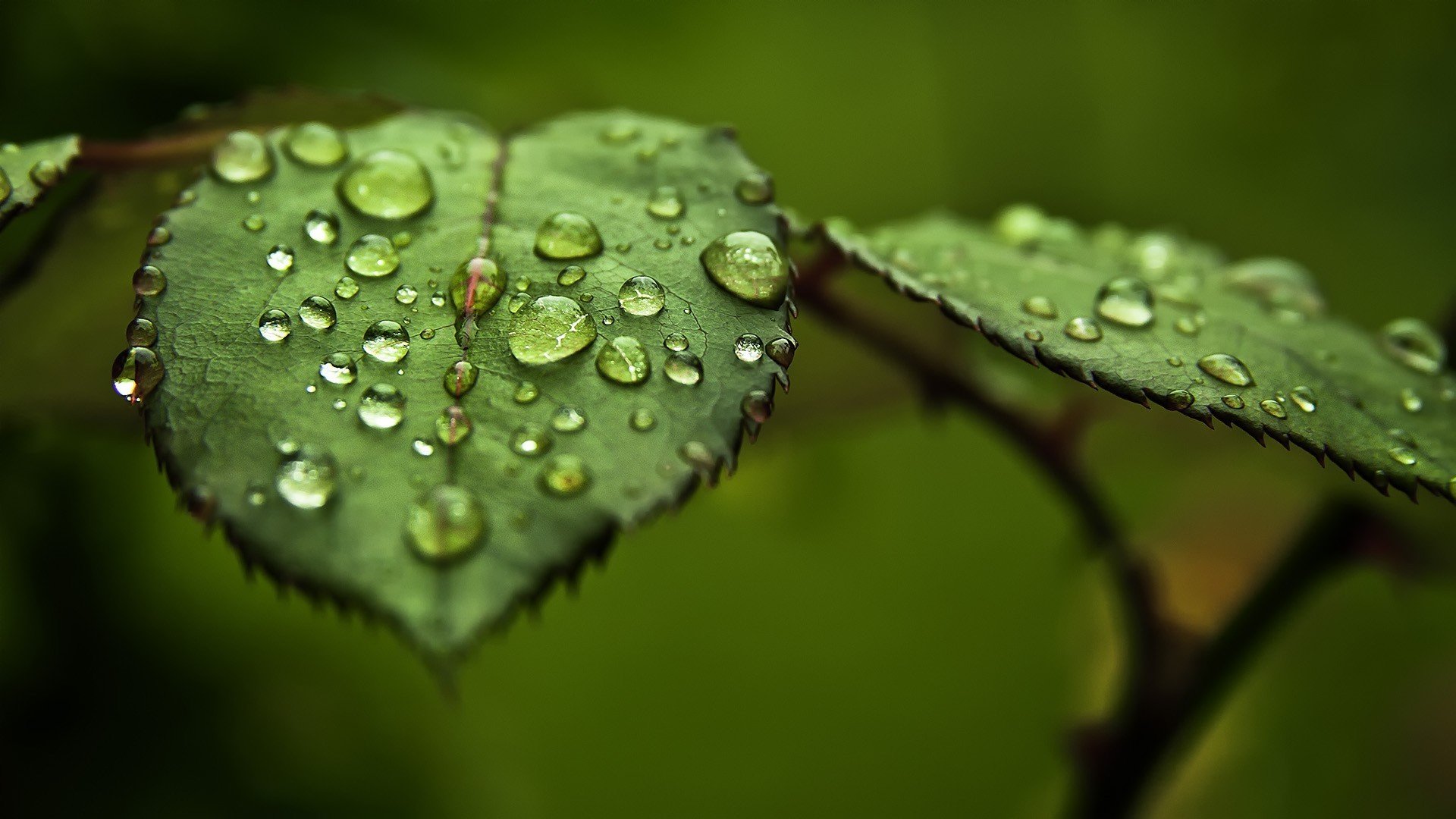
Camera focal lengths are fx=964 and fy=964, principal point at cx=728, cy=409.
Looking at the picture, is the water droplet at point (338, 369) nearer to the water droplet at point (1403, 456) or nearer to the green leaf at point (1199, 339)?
the green leaf at point (1199, 339)

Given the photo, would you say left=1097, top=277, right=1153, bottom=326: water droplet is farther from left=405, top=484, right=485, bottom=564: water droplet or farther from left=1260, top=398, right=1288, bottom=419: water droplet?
left=405, top=484, right=485, bottom=564: water droplet

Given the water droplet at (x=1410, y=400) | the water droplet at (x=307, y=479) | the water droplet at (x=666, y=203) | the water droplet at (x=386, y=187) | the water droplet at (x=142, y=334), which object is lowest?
the water droplet at (x=307, y=479)

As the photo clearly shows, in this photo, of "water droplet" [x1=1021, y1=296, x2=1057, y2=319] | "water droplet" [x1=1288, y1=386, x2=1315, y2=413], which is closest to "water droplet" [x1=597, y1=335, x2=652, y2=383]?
"water droplet" [x1=1021, y1=296, x2=1057, y2=319]

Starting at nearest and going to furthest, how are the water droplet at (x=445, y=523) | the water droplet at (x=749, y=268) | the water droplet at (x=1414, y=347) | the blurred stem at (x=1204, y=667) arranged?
1. the water droplet at (x=445, y=523)
2. the water droplet at (x=749, y=268)
3. the water droplet at (x=1414, y=347)
4. the blurred stem at (x=1204, y=667)

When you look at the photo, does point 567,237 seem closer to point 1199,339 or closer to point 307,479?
point 307,479

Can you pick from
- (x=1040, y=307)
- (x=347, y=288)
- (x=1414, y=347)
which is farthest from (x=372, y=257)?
(x=1414, y=347)

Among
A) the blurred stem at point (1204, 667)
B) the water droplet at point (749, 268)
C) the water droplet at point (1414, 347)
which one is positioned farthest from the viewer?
the blurred stem at point (1204, 667)

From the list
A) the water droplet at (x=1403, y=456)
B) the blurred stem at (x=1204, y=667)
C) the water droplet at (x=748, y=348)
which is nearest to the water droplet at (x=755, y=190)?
the water droplet at (x=748, y=348)
